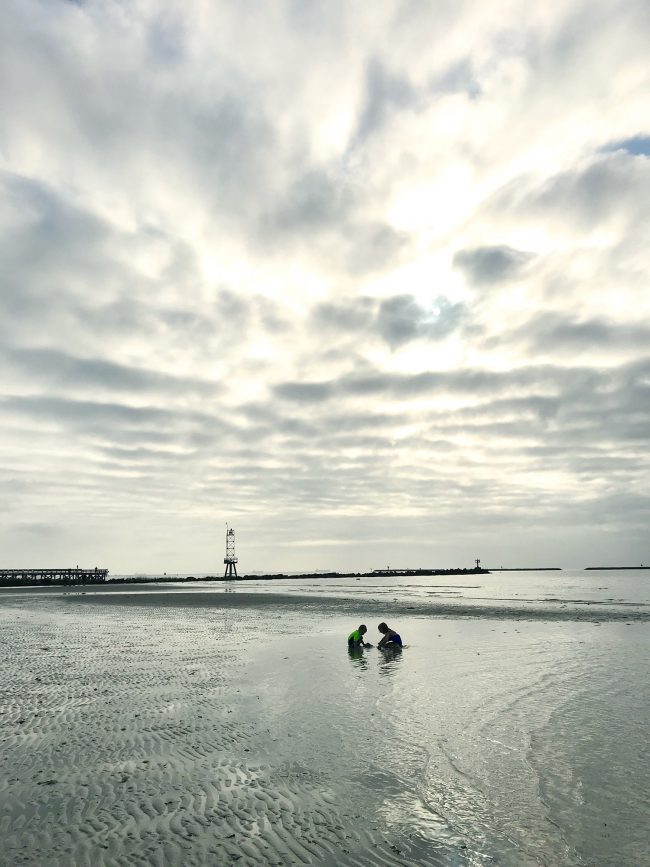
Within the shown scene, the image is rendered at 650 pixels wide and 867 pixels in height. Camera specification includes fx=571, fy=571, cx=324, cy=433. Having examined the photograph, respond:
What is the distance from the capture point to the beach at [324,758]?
762 centimetres

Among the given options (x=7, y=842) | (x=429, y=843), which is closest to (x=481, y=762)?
(x=429, y=843)

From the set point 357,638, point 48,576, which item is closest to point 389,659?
point 357,638

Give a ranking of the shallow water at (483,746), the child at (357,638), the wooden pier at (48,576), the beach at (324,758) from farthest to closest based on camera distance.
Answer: the wooden pier at (48,576), the child at (357,638), the shallow water at (483,746), the beach at (324,758)

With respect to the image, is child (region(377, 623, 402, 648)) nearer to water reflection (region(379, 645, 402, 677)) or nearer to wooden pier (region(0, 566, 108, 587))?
water reflection (region(379, 645, 402, 677))

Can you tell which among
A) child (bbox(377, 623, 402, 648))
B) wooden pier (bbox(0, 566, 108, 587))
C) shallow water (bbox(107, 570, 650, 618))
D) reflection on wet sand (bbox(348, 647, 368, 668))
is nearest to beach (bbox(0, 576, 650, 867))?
reflection on wet sand (bbox(348, 647, 368, 668))

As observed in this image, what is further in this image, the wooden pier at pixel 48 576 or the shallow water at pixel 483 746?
the wooden pier at pixel 48 576

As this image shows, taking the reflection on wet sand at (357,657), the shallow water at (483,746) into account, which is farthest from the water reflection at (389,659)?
the reflection on wet sand at (357,657)

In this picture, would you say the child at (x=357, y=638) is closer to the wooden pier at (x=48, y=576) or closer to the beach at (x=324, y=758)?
the beach at (x=324, y=758)

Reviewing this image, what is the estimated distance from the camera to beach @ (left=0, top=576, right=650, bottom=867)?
7617 millimetres

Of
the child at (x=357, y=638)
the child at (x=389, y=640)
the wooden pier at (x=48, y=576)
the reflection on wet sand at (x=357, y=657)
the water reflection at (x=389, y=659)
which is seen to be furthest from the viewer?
the wooden pier at (x=48, y=576)

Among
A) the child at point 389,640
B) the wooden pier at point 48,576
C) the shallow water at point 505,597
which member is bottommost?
Answer: the shallow water at point 505,597

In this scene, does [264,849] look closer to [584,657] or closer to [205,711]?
[205,711]

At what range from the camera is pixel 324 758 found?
36.1 ft

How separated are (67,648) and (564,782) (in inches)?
867
